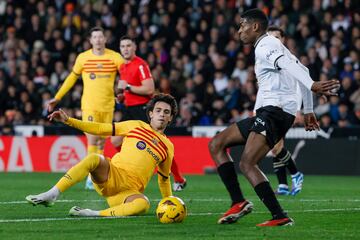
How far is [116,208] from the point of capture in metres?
9.32

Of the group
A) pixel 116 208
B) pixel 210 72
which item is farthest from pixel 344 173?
pixel 116 208

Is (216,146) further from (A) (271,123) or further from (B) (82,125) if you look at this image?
(B) (82,125)

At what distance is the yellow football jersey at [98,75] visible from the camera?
1481 cm

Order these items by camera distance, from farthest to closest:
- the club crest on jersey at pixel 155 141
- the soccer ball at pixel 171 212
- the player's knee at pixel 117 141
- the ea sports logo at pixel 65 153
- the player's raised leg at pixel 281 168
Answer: the ea sports logo at pixel 65 153, the player's knee at pixel 117 141, the player's raised leg at pixel 281 168, the club crest on jersey at pixel 155 141, the soccer ball at pixel 171 212

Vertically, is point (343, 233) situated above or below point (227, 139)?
below

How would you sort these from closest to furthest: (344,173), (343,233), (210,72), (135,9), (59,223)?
(343,233) < (59,223) < (344,173) < (210,72) < (135,9)

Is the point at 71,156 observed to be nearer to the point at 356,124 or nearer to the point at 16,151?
the point at 16,151

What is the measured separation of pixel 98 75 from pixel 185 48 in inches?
343

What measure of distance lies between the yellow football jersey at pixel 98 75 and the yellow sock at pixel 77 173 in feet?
18.9

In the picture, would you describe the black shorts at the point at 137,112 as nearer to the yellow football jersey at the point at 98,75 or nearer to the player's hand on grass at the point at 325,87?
the yellow football jersey at the point at 98,75

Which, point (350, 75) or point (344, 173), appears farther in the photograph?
point (350, 75)

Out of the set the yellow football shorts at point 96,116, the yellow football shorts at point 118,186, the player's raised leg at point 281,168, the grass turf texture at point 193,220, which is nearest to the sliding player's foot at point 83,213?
the grass turf texture at point 193,220

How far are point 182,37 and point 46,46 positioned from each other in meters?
3.87

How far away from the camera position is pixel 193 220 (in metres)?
9.26
